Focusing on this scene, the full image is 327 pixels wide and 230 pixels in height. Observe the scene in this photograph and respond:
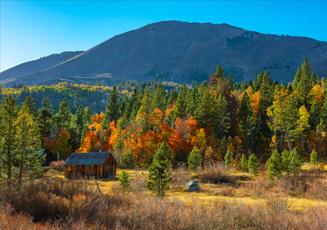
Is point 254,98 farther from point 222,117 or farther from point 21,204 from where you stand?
point 21,204

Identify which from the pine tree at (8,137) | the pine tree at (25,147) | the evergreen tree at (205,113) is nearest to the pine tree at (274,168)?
the evergreen tree at (205,113)

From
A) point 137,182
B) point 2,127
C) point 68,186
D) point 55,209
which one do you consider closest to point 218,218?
point 55,209

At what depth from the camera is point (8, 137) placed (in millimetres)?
24438

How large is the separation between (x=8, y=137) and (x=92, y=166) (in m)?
18.6

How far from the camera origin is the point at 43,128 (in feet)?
204

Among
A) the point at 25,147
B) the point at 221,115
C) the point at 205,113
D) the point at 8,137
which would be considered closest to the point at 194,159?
the point at 205,113

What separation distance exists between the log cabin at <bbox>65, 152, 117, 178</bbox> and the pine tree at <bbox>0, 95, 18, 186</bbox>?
55.2ft

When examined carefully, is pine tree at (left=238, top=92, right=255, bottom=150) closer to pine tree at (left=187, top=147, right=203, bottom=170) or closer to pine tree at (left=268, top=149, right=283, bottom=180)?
pine tree at (left=187, top=147, right=203, bottom=170)

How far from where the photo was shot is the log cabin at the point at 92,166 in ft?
134

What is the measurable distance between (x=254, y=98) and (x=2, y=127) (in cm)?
5712

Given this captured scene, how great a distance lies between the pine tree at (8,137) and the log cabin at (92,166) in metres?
16.8

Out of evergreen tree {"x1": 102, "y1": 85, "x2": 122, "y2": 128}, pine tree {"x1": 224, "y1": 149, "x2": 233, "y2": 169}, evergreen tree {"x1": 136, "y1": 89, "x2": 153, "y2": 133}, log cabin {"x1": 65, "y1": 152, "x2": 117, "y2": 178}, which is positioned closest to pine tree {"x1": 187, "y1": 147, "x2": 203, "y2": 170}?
pine tree {"x1": 224, "y1": 149, "x2": 233, "y2": 169}

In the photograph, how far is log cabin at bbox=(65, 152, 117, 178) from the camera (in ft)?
134

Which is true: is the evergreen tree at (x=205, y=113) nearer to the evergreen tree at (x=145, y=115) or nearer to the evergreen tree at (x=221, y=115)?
the evergreen tree at (x=221, y=115)
